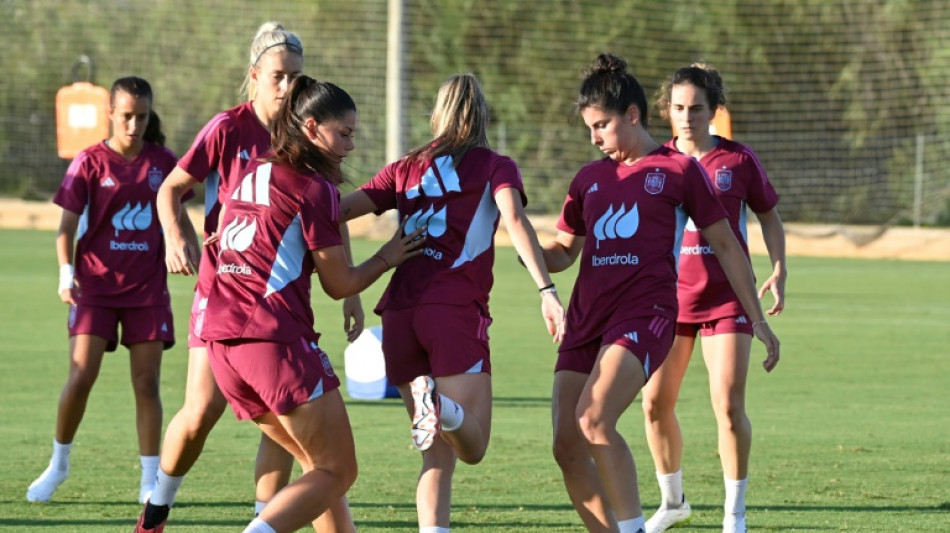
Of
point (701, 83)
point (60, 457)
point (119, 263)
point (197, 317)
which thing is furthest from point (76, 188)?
point (701, 83)

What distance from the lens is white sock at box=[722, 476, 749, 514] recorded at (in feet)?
21.1

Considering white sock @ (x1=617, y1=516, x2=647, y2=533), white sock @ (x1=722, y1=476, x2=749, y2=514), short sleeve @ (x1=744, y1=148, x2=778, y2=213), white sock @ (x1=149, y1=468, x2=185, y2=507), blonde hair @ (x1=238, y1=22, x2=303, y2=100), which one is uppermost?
blonde hair @ (x1=238, y1=22, x2=303, y2=100)

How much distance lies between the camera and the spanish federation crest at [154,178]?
7598mm

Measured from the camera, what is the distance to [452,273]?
5.49 metres

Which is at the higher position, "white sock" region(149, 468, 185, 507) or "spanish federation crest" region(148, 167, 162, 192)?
"spanish federation crest" region(148, 167, 162, 192)

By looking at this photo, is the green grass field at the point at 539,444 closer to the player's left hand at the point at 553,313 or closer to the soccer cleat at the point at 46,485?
the soccer cleat at the point at 46,485

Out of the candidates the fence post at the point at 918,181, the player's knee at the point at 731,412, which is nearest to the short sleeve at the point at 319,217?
the player's knee at the point at 731,412

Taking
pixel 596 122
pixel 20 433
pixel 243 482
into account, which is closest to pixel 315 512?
pixel 596 122

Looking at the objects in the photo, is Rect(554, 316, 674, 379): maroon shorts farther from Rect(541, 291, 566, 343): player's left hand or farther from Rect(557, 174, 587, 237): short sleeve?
Rect(557, 174, 587, 237): short sleeve

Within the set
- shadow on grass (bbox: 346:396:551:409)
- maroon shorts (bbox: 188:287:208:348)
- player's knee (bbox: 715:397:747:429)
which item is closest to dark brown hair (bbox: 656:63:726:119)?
player's knee (bbox: 715:397:747:429)

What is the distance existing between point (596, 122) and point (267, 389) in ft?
5.70

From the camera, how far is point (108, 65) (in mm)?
35406

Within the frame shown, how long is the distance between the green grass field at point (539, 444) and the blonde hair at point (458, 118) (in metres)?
1.87

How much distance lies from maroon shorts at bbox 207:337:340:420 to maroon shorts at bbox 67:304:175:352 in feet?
8.56
